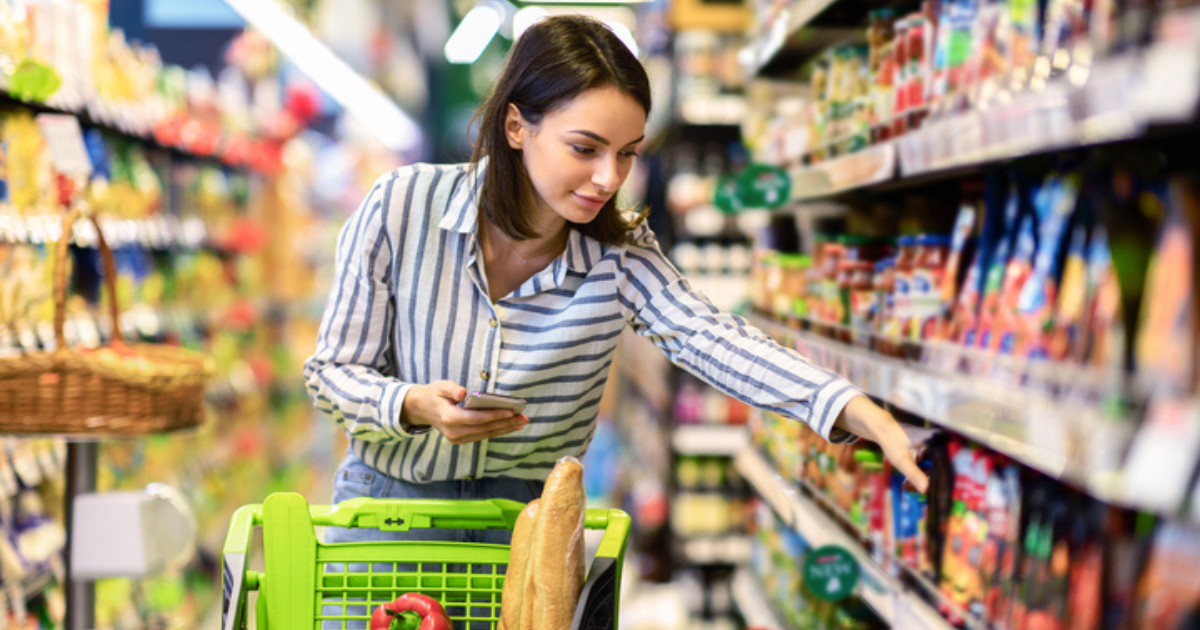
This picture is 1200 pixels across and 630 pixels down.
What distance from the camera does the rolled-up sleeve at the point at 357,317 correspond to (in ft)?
5.57

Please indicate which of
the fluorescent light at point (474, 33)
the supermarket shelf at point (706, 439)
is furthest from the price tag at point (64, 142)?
the fluorescent light at point (474, 33)

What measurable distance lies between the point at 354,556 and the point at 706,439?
3321 mm

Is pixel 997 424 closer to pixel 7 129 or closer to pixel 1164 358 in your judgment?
pixel 1164 358

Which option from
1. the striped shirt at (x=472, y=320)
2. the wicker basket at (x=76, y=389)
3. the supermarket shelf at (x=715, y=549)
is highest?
the striped shirt at (x=472, y=320)

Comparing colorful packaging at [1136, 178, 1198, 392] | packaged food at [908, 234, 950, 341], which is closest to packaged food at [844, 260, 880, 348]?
packaged food at [908, 234, 950, 341]

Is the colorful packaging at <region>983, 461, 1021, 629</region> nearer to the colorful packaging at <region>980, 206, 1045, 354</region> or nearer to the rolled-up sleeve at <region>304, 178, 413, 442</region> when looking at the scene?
the colorful packaging at <region>980, 206, 1045, 354</region>

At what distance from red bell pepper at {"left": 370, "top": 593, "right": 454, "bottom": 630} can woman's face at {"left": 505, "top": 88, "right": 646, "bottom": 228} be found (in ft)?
2.04

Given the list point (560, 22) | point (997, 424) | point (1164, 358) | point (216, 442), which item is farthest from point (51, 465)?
point (1164, 358)

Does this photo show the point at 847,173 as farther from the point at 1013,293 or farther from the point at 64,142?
the point at 64,142

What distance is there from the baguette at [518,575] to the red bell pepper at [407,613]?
0.10m

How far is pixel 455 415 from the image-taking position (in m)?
1.46

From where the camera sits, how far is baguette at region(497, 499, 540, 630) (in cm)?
138

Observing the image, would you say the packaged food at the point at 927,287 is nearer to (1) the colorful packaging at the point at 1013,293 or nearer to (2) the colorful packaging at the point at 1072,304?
(1) the colorful packaging at the point at 1013,293

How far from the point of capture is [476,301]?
179 centimetres
